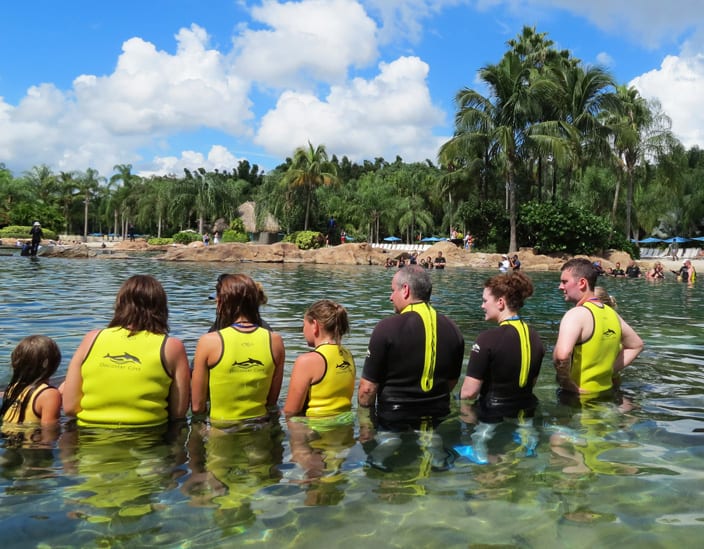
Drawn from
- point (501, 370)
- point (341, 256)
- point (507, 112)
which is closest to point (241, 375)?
point (501, 370)

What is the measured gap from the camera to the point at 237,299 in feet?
13.2

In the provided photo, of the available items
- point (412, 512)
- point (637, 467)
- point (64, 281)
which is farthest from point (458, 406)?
point (64, 281)

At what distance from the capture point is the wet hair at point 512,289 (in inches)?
176

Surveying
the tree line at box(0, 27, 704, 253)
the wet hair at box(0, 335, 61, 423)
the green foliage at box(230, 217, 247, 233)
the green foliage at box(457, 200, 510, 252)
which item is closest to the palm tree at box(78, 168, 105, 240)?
the tree line at box(0, 27, 704, 253)

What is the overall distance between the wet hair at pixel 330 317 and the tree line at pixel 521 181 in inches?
1268

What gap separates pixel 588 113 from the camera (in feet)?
119

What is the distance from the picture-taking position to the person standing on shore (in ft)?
16.3

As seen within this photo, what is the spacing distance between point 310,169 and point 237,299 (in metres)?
44.4

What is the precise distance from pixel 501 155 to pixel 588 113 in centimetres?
567

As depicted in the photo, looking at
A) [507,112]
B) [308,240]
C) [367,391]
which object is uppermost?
[507,112]

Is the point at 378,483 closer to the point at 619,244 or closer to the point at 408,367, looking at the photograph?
the point at 408,367

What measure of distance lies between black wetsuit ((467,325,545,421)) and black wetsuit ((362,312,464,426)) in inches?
7.8

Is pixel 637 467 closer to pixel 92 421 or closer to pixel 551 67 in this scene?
pixel 92 421

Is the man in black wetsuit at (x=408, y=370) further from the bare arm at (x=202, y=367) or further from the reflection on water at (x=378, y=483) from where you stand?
the bare arm at (x=202, y=367)
